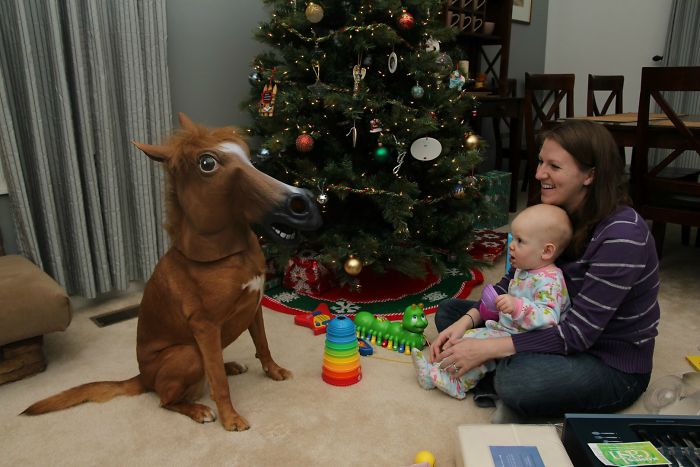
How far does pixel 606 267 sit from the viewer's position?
1.41m

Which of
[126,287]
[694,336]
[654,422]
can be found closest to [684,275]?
[694,336]

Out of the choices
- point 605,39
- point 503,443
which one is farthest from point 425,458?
point 605,39

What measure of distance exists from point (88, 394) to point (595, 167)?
5.51 feet

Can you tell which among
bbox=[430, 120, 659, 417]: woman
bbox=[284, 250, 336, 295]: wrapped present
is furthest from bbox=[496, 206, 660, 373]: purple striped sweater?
bbox=[284, 250, 336, 295]: wrapped present

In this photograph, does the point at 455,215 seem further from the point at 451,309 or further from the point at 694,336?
the point at 694,336

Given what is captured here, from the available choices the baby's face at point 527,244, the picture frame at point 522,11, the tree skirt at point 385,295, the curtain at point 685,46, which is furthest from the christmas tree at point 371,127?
the curtain at point 685,46

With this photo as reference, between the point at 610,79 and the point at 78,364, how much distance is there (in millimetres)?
Answer: 3925

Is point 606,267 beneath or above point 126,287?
above

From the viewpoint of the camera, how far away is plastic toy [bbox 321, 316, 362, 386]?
1761mm

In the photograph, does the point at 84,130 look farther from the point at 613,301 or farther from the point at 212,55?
the point at 613,301

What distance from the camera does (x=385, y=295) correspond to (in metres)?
2.56

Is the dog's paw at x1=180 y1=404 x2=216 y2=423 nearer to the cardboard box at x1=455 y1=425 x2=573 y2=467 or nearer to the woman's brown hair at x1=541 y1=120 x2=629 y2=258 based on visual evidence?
the cardboard box at x1=455 y1=425 x2=573 y2=467

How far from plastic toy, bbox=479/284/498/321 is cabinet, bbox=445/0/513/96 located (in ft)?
9.16

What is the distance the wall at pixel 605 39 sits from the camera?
476 centimetres
